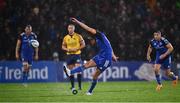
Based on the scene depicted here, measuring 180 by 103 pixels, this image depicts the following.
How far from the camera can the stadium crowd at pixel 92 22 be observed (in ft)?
96.1

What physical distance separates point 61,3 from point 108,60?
1224 centimetres

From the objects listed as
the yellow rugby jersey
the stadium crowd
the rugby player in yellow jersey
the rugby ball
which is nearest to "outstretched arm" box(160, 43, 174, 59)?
the rugby player in yellow jersey

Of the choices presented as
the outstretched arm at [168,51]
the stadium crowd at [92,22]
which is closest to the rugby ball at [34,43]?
the stadium crowd at [92,22]

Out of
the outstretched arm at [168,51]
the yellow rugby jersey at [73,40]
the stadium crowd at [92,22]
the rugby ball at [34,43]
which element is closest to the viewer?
the yellow rugby jersey at [73,40]

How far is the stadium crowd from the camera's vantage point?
2928cm

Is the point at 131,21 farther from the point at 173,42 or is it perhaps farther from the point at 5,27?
the point at 5,27

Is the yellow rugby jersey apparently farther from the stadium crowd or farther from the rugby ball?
the stadium crowd

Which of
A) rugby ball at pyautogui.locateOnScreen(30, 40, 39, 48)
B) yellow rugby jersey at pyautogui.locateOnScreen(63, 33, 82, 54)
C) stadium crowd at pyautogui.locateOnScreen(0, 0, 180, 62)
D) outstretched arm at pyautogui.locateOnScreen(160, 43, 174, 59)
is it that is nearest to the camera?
yellow rugby jersey at pyautogui.locateOnScreen(63, 33, 82, 54)

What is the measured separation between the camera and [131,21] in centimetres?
3083

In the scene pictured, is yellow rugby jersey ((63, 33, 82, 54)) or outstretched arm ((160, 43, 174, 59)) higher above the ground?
yellow rugby jersey ((63, 33, 82, 54))

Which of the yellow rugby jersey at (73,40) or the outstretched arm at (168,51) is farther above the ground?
the yellow rugby jersey at (73,40)

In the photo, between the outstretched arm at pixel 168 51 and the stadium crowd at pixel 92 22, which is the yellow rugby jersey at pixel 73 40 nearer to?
the outstretched arm at pixel 168 51

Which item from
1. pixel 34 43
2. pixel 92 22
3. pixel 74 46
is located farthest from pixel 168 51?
pixel 92 22

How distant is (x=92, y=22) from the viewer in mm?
29969
